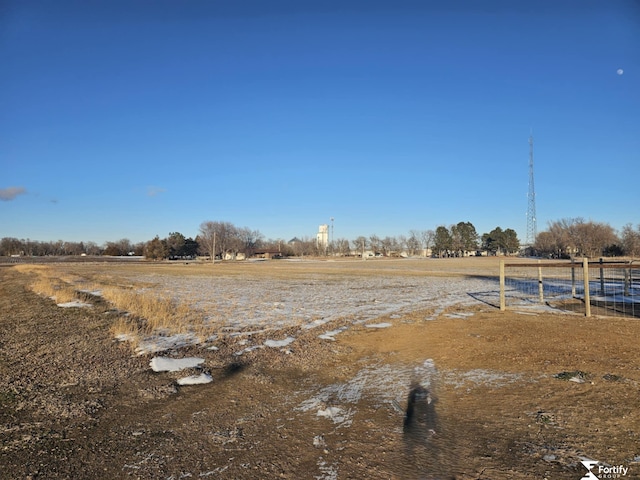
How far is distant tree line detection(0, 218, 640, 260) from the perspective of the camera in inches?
3342

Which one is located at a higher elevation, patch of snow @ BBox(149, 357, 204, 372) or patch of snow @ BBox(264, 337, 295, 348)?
patch of snow @ BBox(149, 357, 204, 372)

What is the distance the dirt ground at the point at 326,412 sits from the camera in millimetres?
4113

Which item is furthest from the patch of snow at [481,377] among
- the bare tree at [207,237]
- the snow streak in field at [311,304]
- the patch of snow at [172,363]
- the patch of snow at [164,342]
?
the bare tree at [207,237]

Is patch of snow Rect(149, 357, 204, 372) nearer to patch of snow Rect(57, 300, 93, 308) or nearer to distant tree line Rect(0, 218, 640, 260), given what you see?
patch of snow Rect(57, 300, 93, 308)

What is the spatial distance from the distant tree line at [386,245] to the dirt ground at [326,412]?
80.0m

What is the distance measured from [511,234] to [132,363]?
164 m

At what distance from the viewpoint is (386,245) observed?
172 m

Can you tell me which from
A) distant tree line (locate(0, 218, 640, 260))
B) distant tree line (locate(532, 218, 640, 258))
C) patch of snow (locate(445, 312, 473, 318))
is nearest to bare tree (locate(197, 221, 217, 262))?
distant tree line (locate(0, 218, 640, 260))

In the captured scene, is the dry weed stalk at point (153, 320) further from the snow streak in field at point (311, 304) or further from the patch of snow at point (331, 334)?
the patch of snow at point (331, 334)

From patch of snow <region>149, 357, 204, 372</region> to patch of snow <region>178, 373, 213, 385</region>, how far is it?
65 cm

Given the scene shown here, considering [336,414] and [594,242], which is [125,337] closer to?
[336,414]

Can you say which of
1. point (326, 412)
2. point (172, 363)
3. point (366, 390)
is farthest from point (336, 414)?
point (172, 363)

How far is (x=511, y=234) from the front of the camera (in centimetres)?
15238

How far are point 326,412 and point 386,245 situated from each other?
169 m
